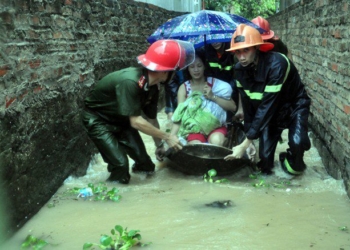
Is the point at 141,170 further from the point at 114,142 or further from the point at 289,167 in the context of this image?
the point at 289,167

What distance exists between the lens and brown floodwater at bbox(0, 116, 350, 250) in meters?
3.18

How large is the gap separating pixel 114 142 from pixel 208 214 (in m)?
1.36

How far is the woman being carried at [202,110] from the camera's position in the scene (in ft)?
15.9

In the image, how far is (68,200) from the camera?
4062 mm

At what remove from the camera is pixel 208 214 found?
3.68 meters

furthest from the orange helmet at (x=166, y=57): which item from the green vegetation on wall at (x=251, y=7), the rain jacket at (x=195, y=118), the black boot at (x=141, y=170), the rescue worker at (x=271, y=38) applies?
the green vegetation on wall at (x=251, y=7)

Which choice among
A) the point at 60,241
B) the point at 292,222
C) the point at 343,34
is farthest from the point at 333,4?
the point at 60,241

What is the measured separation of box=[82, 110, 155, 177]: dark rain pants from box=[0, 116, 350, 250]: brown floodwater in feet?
0.72

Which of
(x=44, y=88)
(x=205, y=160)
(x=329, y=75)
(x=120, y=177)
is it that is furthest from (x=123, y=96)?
(x=329, y=75)

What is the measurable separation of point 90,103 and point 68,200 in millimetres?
1074

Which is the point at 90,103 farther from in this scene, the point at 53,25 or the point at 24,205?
the point at 24,205

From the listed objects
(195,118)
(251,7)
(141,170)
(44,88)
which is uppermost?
(251,7)

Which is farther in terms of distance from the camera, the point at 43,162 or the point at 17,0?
the point at 43,162

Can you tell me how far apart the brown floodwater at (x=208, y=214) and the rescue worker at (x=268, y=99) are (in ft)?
1.04
